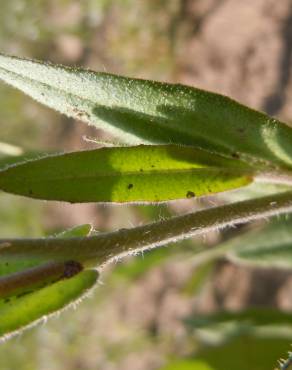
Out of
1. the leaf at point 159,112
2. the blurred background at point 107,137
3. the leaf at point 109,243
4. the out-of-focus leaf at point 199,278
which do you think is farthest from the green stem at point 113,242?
the out-of-focus leaf at point 199,278

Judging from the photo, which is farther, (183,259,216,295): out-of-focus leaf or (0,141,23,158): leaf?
(183,259,216,295): out-of-focus leaf

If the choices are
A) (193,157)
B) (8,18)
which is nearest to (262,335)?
(193,157)

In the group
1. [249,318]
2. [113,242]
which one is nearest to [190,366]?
[249,318]

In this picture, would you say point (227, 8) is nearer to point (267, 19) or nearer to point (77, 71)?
point (267, 19)

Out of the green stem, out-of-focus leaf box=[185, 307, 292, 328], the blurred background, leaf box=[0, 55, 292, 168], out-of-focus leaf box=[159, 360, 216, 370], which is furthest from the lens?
the blurred background

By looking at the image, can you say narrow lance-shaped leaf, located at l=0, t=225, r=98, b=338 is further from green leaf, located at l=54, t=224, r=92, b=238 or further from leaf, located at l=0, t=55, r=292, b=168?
leaf, located at l=0, t=55, r=292, b=168

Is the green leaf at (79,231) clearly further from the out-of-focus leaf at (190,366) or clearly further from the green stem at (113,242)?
the out-of-focus leaf at (190,366)

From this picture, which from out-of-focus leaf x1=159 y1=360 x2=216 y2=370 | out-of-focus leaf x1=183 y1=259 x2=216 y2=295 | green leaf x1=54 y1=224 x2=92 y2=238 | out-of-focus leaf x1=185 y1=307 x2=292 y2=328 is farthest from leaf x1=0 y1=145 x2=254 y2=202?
out-of-focus leaf x1=183 y1=259 x2=216 y2=295
